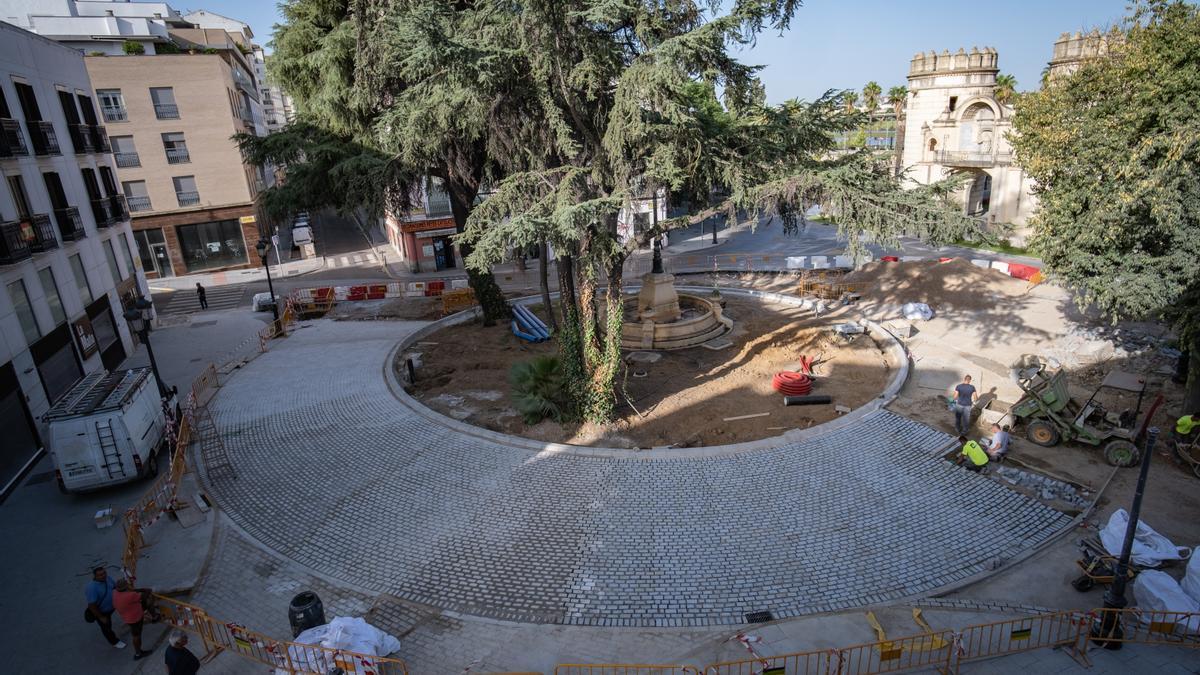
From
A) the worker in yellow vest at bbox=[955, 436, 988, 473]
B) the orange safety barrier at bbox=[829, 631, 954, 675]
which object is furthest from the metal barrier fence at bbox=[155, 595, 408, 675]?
the worker in yellow vest at bbox=[955, 436, 988, 473]

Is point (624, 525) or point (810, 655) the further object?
point (624, 525)

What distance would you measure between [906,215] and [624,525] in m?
7.94

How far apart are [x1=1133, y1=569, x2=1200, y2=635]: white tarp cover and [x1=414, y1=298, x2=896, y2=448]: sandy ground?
263 inches

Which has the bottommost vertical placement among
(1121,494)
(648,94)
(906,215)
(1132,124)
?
(1121,494)

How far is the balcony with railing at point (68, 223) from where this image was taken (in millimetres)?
18469

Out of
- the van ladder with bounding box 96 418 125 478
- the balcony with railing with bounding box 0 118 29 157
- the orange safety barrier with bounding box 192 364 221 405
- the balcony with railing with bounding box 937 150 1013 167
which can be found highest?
the balcony with railing with bounding box 0 118 29 157

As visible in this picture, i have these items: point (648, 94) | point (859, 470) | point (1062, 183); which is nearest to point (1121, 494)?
point (859, 470)

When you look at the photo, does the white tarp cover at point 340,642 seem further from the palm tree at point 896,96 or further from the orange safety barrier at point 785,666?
the palm tree at point 896,96

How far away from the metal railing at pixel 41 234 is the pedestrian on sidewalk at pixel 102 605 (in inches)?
477

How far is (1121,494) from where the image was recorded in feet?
38.2

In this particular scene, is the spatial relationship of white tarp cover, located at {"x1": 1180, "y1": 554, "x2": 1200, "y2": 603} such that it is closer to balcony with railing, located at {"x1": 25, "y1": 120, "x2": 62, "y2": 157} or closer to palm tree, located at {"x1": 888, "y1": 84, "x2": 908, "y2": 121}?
balcony with railing, located at {"x1": 25, "y1": 120, "x2": 62, "y2": 157}

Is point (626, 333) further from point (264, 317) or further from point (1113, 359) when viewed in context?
point (264, 317)

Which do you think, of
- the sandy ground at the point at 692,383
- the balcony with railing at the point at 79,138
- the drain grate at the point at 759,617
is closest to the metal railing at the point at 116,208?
the balcony with railing at the point at 79,138

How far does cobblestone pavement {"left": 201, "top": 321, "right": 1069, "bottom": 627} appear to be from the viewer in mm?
9711
